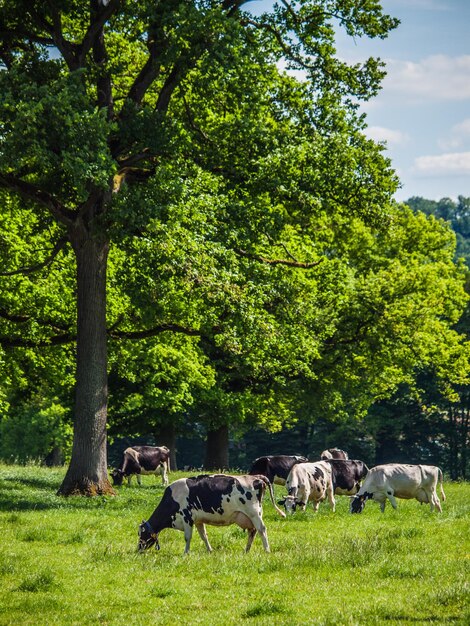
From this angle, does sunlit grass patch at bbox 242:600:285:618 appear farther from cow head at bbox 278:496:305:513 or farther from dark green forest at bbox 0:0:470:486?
Answer: dark green forest at bbox 0:0:470:486

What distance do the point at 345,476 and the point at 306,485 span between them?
164 inches

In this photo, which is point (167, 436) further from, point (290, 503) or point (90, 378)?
point (290, 503)

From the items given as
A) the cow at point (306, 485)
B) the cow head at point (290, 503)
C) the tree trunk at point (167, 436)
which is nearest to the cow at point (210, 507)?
the cow head at point (290, 503)

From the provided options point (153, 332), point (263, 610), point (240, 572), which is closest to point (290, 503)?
point (240, 572)

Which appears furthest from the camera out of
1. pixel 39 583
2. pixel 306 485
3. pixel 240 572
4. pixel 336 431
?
pixel 336 431

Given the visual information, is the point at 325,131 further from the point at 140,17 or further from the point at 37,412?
the point at 37,412

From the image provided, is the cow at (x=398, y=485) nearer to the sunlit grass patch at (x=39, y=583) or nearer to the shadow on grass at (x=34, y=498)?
the shadow on grass at (x=34, y=498)

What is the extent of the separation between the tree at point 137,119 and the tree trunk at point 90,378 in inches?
1.2

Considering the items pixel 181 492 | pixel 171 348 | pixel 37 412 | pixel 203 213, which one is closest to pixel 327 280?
pixel 171 348

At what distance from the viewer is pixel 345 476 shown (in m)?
27.6

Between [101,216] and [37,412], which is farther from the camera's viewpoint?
[37,412]

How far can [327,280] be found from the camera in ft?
132

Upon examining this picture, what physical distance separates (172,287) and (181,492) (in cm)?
789

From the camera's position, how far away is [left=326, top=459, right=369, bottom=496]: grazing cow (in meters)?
27.4
